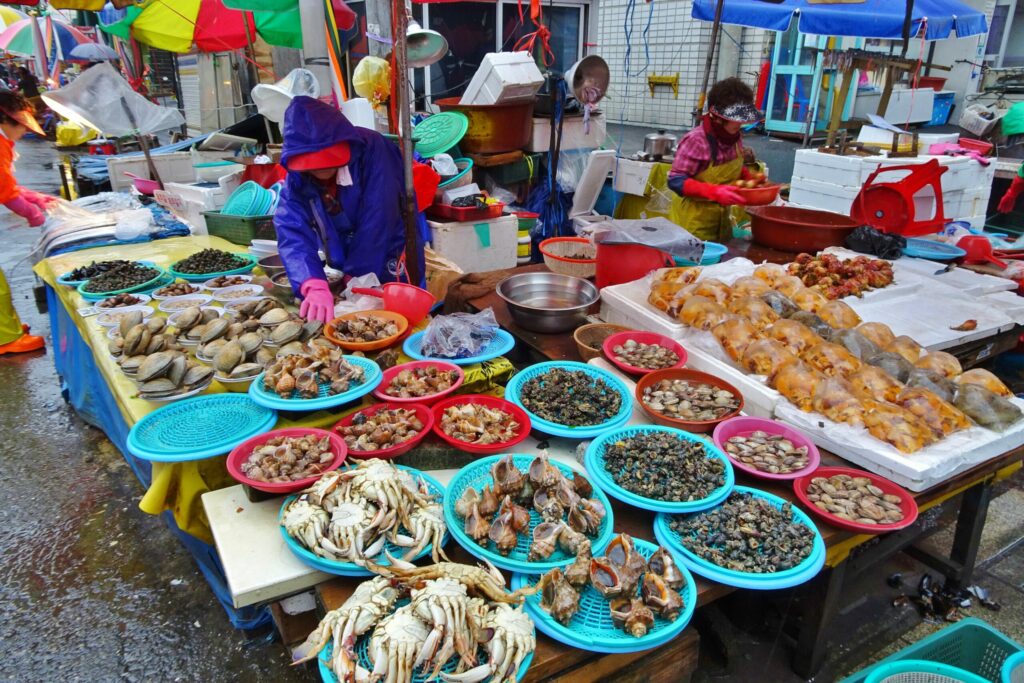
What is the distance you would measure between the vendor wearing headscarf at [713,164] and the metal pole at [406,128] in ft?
7.15

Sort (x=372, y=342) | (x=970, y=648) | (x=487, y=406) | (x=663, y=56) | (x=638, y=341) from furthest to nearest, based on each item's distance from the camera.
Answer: (x=663, y=56)
(x=638, y=341)
(x=372, y=342)
(x=487, y=406)
(x=970, y=648)

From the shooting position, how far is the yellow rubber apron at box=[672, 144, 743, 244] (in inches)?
181

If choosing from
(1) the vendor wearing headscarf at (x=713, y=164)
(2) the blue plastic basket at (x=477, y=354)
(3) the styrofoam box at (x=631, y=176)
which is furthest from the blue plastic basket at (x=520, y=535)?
(3) the styrofoam box at (x=631, y=176)

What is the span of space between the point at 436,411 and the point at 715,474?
970 millimetres

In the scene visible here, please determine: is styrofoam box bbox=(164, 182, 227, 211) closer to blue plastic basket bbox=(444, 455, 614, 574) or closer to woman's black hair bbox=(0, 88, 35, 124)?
woman's black hair bbox=(0, 88, 35, 124)

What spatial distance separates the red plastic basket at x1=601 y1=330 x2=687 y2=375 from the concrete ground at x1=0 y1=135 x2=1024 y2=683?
107 centimetres

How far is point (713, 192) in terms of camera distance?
428 centimetres

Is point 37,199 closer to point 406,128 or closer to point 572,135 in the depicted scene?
point 406,128

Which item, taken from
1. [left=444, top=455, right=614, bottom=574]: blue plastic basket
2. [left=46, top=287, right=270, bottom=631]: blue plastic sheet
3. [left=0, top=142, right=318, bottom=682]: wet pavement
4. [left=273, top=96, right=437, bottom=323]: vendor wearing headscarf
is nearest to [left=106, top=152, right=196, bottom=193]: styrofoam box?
[left=46, top=287, right=270, bottom=631]: blue plastic sheet

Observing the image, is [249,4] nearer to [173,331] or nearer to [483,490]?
[173,331]

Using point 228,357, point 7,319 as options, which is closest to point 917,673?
point 228,357

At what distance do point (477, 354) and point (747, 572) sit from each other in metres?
1.38

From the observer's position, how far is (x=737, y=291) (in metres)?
2.99

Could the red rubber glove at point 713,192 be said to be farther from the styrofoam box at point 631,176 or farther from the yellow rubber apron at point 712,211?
the styrofoam box at point 631,176
